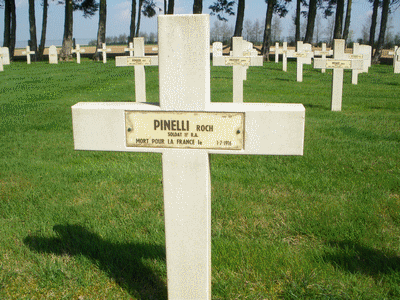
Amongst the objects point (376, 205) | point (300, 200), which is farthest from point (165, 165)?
point (376, 205)

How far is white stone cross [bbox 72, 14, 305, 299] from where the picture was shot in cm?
207

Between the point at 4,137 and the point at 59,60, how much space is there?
75.5 feet

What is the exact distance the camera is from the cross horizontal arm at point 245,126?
2074 mm

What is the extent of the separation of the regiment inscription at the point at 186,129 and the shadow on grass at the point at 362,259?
49.4 inches

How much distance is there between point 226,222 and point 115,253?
0.96m

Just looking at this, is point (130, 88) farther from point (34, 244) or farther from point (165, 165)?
point (165, 165)

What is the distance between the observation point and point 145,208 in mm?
3799

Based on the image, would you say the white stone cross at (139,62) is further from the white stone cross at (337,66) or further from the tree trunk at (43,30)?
the tree trunk at (43,30)

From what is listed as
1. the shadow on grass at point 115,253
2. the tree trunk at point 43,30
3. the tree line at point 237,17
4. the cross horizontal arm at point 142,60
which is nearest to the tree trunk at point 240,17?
the tree line at point 237,17

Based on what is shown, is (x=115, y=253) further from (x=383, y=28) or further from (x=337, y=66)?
(x=383, y=28)

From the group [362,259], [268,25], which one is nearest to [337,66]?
[362,259]

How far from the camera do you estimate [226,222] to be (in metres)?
3.50

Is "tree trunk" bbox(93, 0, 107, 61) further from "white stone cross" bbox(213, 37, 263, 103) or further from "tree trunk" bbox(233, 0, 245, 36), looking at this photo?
"white stone cross" bbox(213, 37, 263, 103)

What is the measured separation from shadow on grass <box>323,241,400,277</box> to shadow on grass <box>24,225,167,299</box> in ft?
3.84
